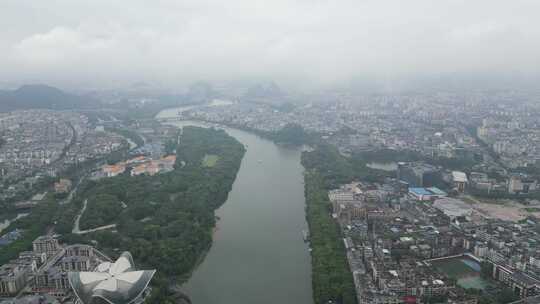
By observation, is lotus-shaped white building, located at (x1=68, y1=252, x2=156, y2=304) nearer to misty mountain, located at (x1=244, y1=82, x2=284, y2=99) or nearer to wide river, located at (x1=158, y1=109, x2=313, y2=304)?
wide river, located at (x1=158, y1=109, x2=313, y2=304)

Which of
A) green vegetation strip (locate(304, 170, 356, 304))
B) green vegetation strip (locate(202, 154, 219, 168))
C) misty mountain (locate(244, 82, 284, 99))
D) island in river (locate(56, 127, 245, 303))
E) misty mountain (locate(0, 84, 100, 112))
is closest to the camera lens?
green vegetation strip (locate(304, 170, 356, 304))

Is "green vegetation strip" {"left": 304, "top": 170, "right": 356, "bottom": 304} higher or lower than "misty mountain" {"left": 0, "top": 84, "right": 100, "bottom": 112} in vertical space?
lower

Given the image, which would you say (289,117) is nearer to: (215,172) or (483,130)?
(483,130)

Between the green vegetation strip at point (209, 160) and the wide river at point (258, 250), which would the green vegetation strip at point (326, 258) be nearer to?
the wide river at point (258, 250)

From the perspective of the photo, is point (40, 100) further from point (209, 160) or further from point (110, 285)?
point (110, 285)

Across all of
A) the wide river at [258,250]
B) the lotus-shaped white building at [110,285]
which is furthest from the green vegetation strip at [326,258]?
the lotus-shaped white building at [110,285]

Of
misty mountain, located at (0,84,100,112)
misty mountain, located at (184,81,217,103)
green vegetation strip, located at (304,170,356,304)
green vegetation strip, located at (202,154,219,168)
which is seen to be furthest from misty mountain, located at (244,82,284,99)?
green vegetation strip, located at (304,170,356,304)

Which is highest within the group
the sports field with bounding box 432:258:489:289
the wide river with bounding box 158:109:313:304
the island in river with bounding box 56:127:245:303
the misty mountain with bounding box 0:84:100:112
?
the misty mountain with bounding box 0:84:100:112
